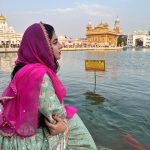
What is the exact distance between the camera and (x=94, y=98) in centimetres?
970

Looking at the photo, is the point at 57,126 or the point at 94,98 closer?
the point at 57,126

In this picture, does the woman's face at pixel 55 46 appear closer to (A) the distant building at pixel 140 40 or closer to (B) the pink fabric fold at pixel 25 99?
(B) the pink fabric fold at pixel 25 99

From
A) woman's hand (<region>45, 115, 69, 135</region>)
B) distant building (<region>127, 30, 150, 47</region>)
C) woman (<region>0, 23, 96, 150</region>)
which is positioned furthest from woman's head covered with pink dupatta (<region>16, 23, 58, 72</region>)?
distant building (<region>127, 30, 150, 47</region>)

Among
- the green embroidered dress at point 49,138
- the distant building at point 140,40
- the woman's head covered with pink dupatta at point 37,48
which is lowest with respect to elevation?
the distant building at point 140,40

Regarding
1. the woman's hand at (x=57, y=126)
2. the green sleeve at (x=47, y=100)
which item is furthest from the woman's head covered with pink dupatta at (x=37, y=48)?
the woman's hand at (x=57, y=126)

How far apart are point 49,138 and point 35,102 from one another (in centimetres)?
28

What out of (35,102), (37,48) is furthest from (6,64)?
(35,102)

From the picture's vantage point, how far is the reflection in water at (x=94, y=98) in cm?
898

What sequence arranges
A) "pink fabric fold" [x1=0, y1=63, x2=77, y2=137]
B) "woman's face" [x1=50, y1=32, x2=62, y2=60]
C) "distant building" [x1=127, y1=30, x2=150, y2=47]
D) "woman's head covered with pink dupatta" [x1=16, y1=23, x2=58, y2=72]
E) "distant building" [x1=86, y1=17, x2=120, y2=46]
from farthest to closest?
"distant building" [x1=127, y1=30, x2=150, y2=47], "distant building" [x1=86, y1=17, x2=120, y2=46], "woman's face" [x1=50, y1=32, x2=62, y2=60], "woman's head covered with pink dupatta" [x1=16, y1=23, x2=58, y2=72], "pink fabric fold" [x1=0, y1=63, x2=77, y2=137]

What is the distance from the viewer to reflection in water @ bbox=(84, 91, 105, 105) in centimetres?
898

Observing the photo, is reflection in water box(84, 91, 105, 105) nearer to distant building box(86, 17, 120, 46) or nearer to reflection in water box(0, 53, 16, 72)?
reflection in water box(0, 53, 16, 72)

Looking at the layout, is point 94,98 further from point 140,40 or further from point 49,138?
point 140,40

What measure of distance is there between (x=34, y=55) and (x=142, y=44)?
6635 inches

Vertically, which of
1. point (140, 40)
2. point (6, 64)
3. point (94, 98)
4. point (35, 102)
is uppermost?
point (35, 102)
